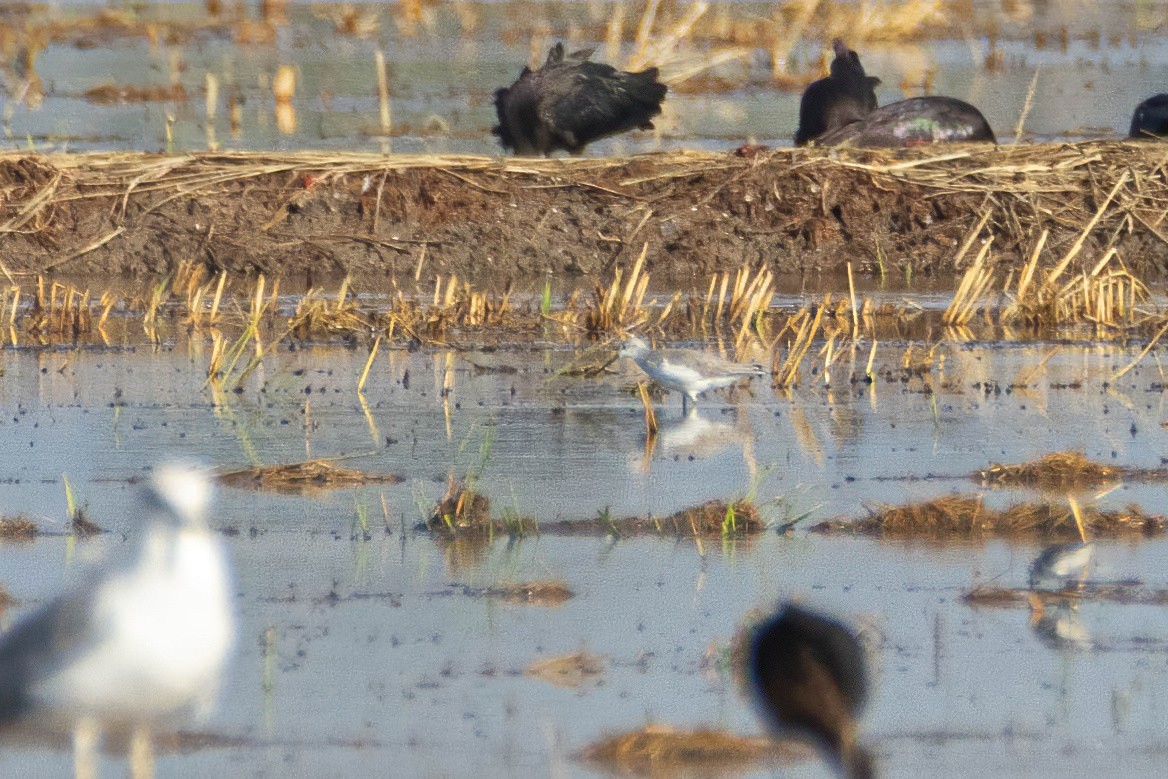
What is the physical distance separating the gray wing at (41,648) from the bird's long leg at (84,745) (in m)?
0.11

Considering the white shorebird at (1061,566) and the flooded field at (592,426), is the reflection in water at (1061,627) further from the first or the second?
the white shorebird at (1061,566)

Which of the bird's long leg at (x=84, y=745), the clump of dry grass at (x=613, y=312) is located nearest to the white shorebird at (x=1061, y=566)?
the bird's long leg at (x=84, y=745)

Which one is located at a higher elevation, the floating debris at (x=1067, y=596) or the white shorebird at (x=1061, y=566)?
the white shorebird at (x=1061, y=566)

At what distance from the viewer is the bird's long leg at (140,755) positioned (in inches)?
167

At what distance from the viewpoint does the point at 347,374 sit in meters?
9.54

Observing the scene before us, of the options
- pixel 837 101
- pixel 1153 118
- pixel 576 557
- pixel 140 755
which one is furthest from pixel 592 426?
pixel 1153 118

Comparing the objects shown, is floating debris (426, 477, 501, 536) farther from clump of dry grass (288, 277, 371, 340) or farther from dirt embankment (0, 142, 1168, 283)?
dirt embankment (0, 142, 1168, 283)

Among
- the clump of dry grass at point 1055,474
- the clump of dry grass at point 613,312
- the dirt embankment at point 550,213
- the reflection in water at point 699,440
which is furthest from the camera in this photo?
the dirt embankment at point 550,213

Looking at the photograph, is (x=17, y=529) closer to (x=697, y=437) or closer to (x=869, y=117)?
(x=697, y=437)

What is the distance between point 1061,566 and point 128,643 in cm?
295

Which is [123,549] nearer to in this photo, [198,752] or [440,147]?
[198,752]

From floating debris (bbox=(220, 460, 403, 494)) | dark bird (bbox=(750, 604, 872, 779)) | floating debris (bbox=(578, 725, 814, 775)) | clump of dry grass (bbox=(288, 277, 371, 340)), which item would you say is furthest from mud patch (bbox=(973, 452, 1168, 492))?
clump of dry grass (bbox=(288, 277, 371, 340))

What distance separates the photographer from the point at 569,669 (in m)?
4.98

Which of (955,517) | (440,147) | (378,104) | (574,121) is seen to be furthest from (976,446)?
(378,104)
